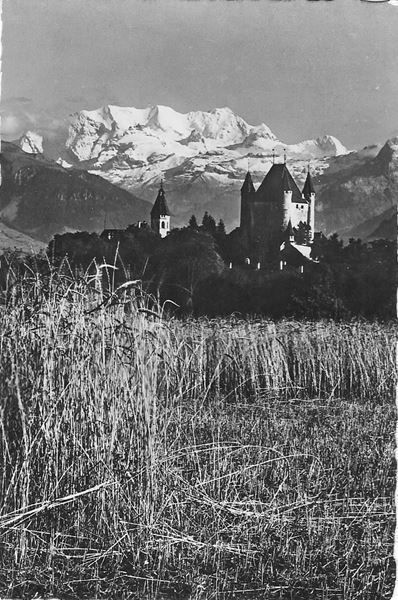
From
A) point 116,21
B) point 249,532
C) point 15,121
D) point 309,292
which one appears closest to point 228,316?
point 309,292

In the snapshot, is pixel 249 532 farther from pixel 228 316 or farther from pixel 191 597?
pixel 228 316

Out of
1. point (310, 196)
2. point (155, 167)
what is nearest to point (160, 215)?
point (155, 167)

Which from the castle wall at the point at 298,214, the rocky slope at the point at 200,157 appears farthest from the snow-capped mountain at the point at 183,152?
the castle wall at the point at 298,214

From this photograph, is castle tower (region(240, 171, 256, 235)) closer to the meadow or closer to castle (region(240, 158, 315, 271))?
castle (region(240, 158, 315, 271))

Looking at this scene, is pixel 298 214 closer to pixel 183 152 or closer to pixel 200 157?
pixel 200 157

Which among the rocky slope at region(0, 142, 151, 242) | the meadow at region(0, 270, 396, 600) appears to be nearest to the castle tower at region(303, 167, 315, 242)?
the rocky slope at region(0, 142, 151, 242)
